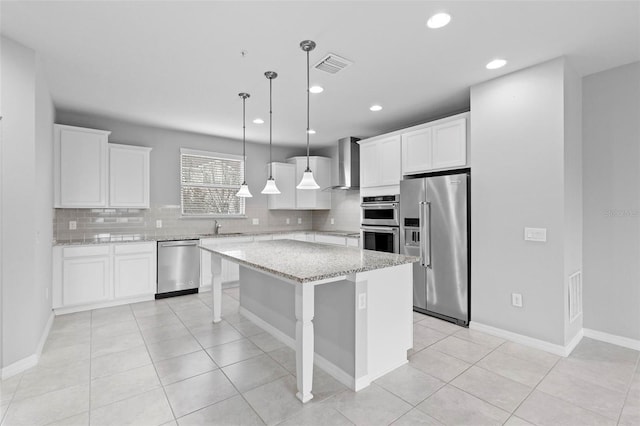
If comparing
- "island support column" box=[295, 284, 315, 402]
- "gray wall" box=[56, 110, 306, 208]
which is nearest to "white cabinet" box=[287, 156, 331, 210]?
"gray wall" box=[56, 110, 306, 208]

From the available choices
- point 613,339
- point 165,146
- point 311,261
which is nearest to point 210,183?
point 165,146

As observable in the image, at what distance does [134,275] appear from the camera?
428 cm

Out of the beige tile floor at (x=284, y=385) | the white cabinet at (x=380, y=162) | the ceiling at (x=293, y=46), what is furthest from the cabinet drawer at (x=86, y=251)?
the white cabinet at (x=380, y=162)

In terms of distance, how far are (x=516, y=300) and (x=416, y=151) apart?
6.66 ft

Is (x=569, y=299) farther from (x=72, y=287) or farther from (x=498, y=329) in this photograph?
(x=72, y=287)

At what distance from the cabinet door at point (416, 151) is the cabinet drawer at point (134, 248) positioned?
372 centimetres

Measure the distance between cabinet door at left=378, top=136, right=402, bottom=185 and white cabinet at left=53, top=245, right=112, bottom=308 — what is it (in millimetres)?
3894

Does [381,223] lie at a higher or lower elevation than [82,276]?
higher

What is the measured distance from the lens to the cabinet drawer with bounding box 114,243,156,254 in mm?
4152

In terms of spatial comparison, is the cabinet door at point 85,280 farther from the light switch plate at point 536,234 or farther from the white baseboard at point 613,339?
the white baseboard at point 613,339

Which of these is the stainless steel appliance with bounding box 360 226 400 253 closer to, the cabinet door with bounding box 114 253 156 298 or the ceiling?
the ceiling

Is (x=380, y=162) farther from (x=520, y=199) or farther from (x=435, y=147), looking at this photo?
(x=520, y=199)

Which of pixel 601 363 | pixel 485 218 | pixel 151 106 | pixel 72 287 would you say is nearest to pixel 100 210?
pixel 72 287

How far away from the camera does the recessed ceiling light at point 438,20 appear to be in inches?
83.5
